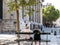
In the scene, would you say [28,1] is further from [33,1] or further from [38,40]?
[38,40]

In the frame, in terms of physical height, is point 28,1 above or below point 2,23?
above

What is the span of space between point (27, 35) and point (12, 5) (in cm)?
840

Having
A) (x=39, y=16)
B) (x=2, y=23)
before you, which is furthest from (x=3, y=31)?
(x=39, y=16)

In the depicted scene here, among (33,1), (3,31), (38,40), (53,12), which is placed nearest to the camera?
(38,40)

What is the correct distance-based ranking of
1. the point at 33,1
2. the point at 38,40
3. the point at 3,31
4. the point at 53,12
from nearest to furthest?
the point at 38,40, the point at 33,1, the point at 3,31, the point at 53,12

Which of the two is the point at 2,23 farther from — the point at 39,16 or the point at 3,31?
the point at 39,16

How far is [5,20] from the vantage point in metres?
52.8

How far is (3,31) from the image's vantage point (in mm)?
51312

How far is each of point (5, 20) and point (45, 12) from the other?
5703cm

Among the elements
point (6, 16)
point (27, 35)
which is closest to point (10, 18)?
point (6, 16)

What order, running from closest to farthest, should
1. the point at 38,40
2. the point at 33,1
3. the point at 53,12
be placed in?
1. the point at 38,40
2. the point at 33,1
3. the point at 53,12

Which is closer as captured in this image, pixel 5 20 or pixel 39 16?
pixel 5 20

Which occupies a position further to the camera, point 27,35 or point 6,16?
point 6,16

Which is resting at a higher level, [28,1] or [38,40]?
[28,1]
